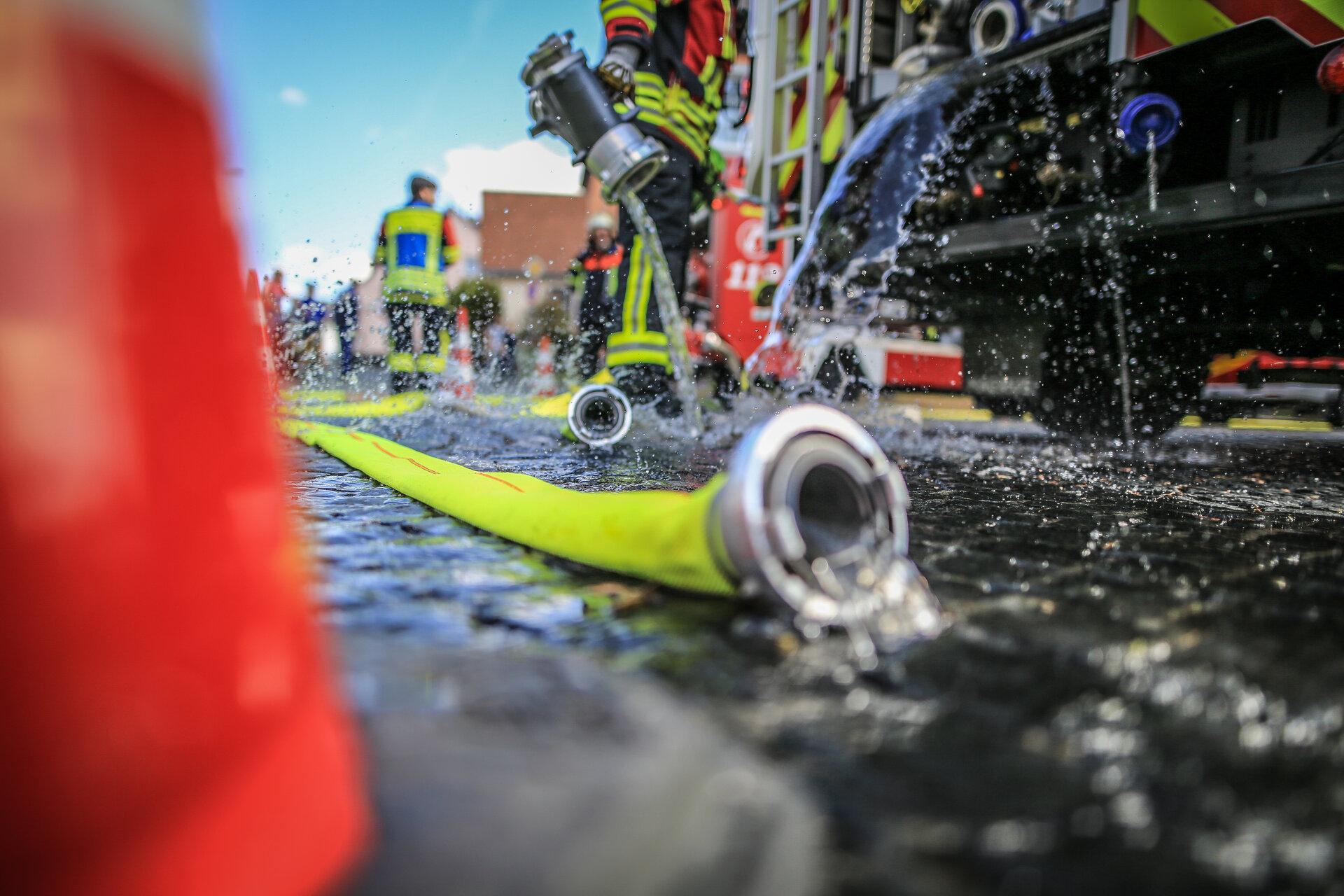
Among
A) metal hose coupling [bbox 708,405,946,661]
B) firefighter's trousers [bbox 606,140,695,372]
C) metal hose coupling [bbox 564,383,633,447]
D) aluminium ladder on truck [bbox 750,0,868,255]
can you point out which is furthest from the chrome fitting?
metal hose coupling [bbox 708,405,946,661]

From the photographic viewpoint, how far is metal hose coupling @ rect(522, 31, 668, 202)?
2.82 m

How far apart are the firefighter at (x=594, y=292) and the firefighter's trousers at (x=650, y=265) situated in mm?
3999

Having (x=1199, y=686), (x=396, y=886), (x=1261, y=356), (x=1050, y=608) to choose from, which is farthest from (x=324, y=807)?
(x=1261, y=356)

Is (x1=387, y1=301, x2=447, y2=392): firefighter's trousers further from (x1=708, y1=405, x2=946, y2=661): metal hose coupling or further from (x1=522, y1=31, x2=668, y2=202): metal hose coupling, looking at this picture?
(x1=708, y1=405, x2=946, y2=661): metal hose coupling

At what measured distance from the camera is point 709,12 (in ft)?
11.2

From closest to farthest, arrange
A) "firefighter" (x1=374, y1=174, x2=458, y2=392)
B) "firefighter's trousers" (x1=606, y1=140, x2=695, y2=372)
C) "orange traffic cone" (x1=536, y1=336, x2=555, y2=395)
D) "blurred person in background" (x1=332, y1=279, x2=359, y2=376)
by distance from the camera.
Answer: "firefighter's trousers" (x1=606, y1=140, x2=695, y2=372), "firefighter" (x1=374, y1=174, x2=458, y2=392), "blurred person in background" (x1=332, y1=279, x2=359, y2=376), "orange traffic cone" (x1=536, y1=336, x2=555, y2=395)

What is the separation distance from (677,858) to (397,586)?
2.37ft

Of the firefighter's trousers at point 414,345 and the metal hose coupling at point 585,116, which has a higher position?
the metal hose coupling at point 585,116

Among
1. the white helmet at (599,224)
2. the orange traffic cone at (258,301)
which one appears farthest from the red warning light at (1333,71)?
the white helmet at (599,224)

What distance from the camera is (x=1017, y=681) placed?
0.80 metres

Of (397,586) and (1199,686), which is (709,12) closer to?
(397,586)

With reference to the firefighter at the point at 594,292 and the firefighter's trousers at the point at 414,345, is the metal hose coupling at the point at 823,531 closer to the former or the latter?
the firefighter's trousers at the point at 414,345

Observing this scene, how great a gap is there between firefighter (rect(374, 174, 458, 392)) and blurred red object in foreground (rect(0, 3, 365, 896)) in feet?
19.3

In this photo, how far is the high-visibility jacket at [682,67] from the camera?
3.37 meters
